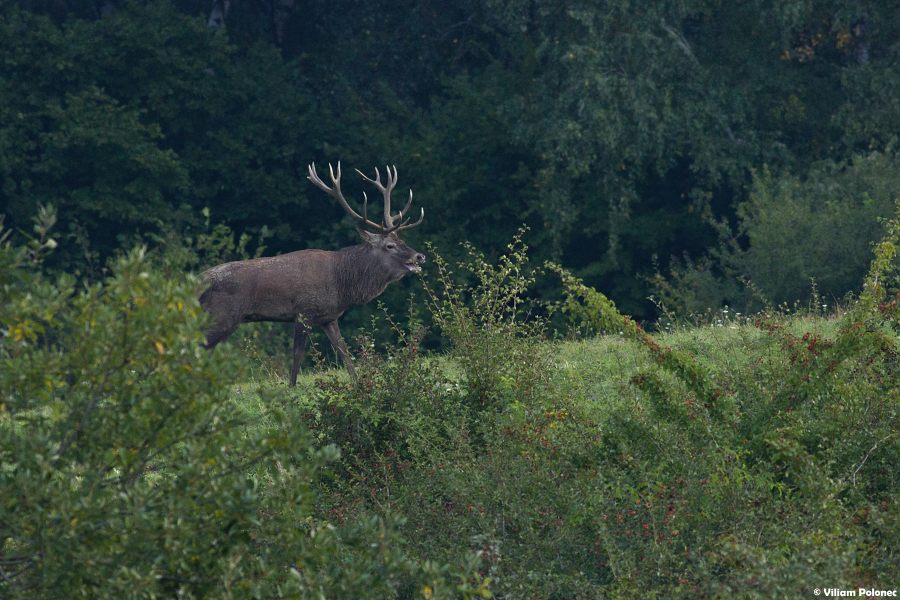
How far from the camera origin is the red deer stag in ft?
42.5

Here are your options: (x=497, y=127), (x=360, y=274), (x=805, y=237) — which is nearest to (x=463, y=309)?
(x=360, y=274)

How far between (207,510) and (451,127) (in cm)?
2184

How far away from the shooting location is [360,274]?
45.1ft

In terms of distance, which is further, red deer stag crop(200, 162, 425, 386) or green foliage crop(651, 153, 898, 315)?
green foliage crop(651, 153, 898, 315)

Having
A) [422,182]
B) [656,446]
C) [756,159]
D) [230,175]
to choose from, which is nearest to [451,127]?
[422,182]

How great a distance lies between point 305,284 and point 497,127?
45.3 ft

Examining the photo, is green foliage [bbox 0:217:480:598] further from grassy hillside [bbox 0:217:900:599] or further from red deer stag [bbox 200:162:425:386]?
red deer stag [bbox 200:162:425:386]

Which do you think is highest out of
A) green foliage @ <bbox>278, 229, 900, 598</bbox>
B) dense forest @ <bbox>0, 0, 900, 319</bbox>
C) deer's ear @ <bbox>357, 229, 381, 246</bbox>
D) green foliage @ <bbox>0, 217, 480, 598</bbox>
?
green foliage @ <bbox>0, 217, 480, 598</bbox>

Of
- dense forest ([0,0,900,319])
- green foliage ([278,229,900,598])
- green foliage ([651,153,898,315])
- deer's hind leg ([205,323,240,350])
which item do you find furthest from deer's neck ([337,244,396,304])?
dense forest ([0,0,900,319])

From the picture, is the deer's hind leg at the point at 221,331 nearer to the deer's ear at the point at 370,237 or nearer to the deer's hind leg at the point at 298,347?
the deer's hind leg at the point at 298,347

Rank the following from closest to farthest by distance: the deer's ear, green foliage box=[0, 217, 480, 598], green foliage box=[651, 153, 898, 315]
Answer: green foliage box=[0, 217, 480, 598] → the deer's ear → green foliage box=[651, 153, 898, 315]

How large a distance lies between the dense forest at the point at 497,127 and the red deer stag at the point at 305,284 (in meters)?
8.23

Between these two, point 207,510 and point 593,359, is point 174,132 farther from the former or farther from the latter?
point 207,510

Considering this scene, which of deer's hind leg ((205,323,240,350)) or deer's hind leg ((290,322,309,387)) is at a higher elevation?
deer's hind leg ((205,323,240,350))
